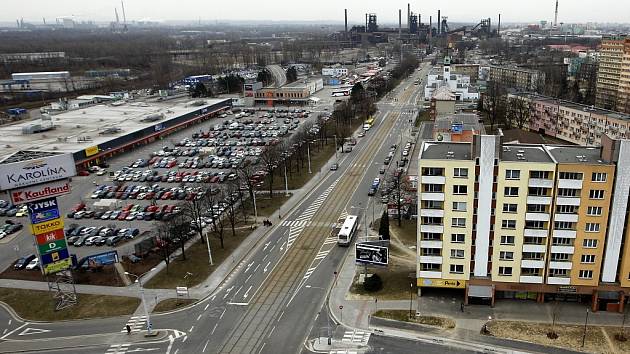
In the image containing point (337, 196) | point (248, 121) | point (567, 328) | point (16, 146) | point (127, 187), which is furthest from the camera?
point (248, 121)

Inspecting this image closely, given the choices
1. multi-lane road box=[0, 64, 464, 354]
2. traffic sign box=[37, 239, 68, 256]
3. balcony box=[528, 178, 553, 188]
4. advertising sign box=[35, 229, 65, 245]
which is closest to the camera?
multi-lane road box=[0, 64, 464, 354]

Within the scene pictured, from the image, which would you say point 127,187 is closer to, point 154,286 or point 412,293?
point 154,286

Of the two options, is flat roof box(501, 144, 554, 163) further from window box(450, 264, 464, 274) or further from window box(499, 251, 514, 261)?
window box(450, 264, 464, 274)

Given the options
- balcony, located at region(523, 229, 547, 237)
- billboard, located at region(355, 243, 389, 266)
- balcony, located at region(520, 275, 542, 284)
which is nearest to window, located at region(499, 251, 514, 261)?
balcony, located at region(520, 275, 542, 284)

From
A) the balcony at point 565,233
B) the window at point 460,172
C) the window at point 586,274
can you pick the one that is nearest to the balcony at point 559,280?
the window at point 586,274

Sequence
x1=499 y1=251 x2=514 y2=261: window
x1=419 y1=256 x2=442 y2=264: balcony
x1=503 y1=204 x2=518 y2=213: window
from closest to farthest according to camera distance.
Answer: x1=503 y1=204 x2=518 y2=213: window → x1=499 y1=251 x2=514 y2=261: window → x1=419 y1=256 x2=442 y2=264: balcony

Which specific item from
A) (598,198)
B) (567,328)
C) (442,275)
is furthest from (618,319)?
(442,275)

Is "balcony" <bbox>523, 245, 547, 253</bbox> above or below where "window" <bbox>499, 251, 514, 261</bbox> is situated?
above
